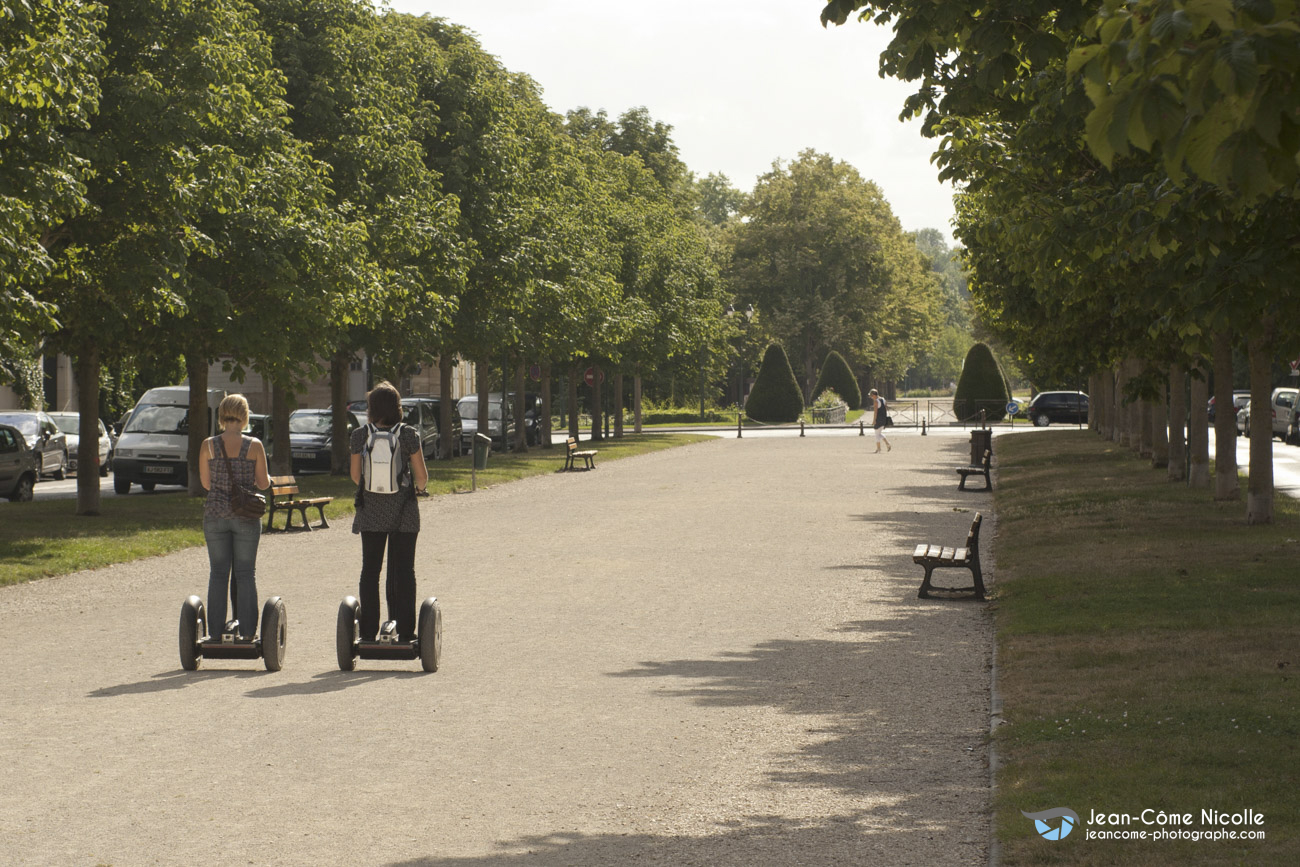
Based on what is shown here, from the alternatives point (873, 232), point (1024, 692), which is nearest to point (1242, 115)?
point (1024, 692)

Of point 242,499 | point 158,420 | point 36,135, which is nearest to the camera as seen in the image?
point 242,499

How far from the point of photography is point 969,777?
7062 mm

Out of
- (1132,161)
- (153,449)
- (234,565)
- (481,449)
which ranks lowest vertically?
(481,449)

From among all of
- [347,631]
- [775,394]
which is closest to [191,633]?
[347,631]

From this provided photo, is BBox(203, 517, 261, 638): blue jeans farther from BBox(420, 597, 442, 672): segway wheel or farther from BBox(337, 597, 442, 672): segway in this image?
BBox(420, 597, 442, 672): segway wheel

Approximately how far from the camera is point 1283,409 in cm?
5194

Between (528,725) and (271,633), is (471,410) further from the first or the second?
(528,725)

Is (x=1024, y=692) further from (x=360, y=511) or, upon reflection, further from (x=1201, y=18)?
(x=1201, y=18)

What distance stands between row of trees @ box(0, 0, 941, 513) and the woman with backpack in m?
6.83

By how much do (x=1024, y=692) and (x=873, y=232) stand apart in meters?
90.4

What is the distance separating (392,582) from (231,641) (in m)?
1.14

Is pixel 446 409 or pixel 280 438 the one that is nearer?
pixel 280 438

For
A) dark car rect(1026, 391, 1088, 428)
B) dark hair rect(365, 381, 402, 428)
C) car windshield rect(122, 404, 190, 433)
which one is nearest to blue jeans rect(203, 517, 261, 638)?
dark hair rect(365, 381, 402, 428)

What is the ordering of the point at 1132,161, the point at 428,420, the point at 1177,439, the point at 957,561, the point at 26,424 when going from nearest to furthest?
the point at 1132,161 < the point at 957,561 < the point at 1177,439 < the point at 26,424 < the point at 428,420
